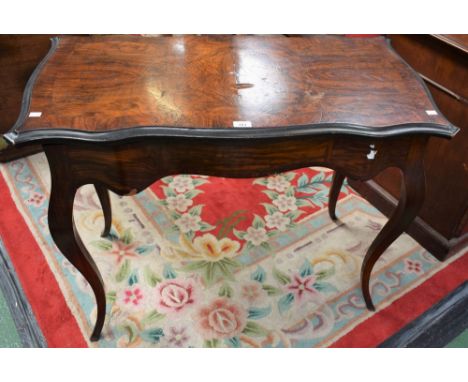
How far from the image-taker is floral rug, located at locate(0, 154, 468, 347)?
4.88 feet

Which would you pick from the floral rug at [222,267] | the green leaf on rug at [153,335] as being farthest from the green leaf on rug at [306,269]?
the green leaf on rug at [153,335]

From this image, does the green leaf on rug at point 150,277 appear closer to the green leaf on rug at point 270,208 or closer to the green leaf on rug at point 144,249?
the green leaf on rug at point 144,249

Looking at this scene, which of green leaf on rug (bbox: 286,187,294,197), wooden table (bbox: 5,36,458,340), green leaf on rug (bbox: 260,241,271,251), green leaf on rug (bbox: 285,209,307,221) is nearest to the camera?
wooden table (bbox: 5,36,458,340)

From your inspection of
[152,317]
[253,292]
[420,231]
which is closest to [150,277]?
[152,317]

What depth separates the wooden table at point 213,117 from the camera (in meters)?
1.00

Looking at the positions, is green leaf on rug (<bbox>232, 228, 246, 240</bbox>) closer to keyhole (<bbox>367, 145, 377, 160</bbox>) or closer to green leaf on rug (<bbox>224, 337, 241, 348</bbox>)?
green leaf on rug (<bbox>224, 337, 241, 348</bbox>)

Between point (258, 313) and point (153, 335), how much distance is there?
38cm

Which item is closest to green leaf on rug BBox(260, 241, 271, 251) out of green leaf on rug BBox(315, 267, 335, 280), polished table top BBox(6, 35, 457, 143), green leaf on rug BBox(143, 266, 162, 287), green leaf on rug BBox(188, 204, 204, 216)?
green leaf on rug BBox(315, 267, 335, 280)

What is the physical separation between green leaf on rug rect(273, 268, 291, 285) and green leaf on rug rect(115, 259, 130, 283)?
58cm

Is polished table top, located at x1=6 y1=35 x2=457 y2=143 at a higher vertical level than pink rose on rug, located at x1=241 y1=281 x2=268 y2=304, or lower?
higher

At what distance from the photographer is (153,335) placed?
146 centimetres

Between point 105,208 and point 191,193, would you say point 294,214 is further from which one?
point 105,208

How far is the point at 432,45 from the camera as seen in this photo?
1.47 meters

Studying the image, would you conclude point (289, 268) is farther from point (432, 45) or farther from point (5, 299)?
point (5, 299)
